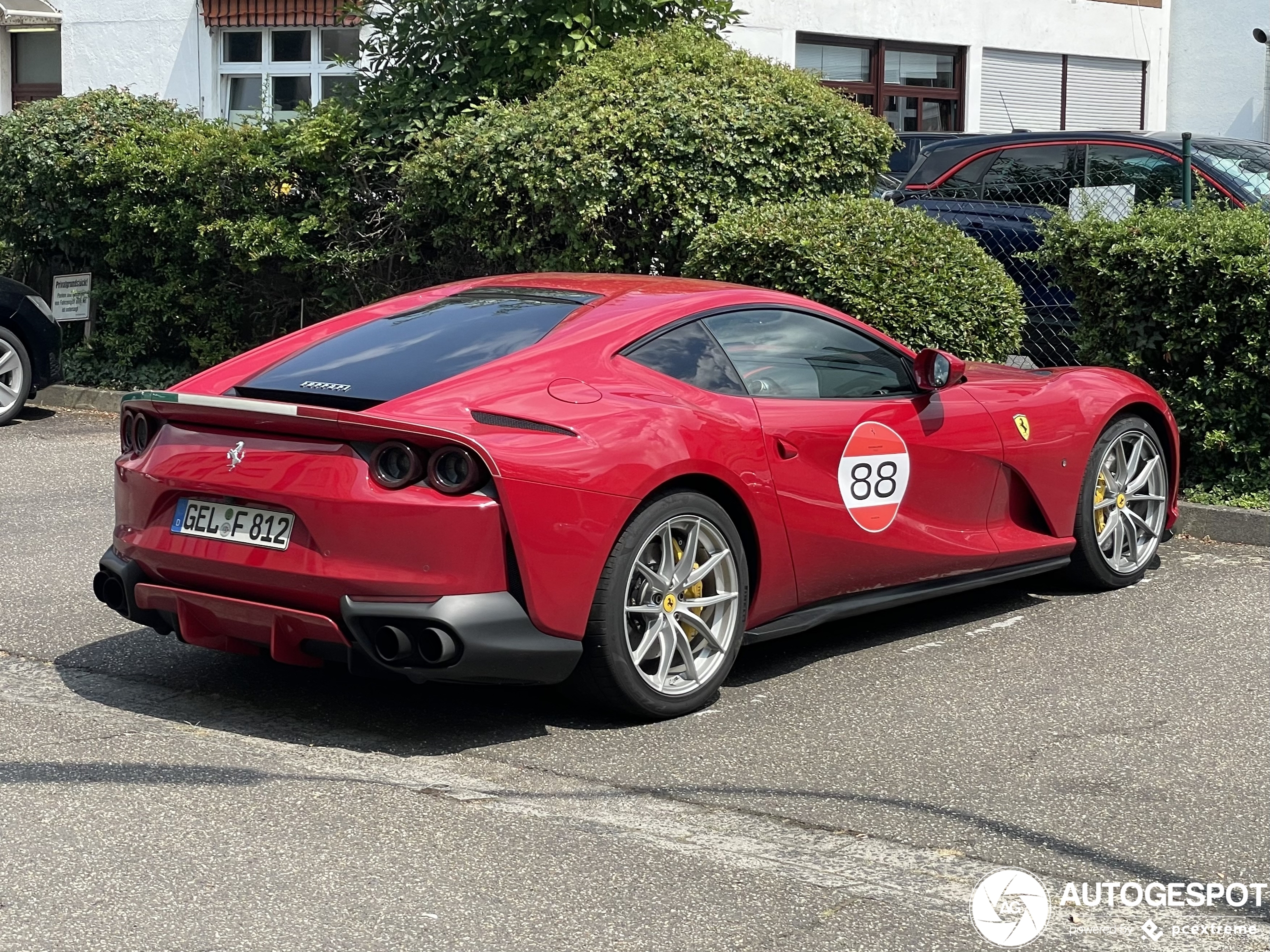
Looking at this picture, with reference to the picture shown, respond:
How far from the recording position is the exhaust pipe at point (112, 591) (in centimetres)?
533

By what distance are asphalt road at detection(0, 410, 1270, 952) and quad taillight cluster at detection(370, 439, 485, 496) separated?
0.82 m

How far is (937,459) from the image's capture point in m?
6.20

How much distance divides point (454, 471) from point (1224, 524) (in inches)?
200

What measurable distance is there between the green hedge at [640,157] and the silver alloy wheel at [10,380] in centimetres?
321

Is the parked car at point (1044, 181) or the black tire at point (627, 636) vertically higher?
the parked car at point (1044, 181)

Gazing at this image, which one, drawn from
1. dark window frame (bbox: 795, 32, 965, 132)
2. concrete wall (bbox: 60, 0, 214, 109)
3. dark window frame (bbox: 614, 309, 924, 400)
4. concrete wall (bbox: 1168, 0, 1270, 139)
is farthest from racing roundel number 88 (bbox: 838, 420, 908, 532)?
concrete wall (bbox: 1168, 0, 1270, 139)

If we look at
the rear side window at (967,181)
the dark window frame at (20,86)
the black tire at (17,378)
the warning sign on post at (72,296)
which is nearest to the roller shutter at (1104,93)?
the dark window frame at (20,86)

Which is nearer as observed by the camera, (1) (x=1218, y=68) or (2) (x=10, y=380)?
(2) (x=10, y=380)

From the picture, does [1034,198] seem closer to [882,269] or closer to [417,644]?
[882,269]

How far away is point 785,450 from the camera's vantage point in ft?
18.4

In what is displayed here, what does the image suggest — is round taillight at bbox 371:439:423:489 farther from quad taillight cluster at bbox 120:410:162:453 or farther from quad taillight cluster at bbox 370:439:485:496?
quad taillight cluster at bbox 120:410:162:453

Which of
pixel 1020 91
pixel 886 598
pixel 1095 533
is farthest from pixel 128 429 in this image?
pixel 1020 91

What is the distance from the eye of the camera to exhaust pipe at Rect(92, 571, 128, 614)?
210 inches

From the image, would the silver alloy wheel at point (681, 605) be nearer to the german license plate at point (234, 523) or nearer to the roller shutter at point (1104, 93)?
the german license plate at point (234, 523)
